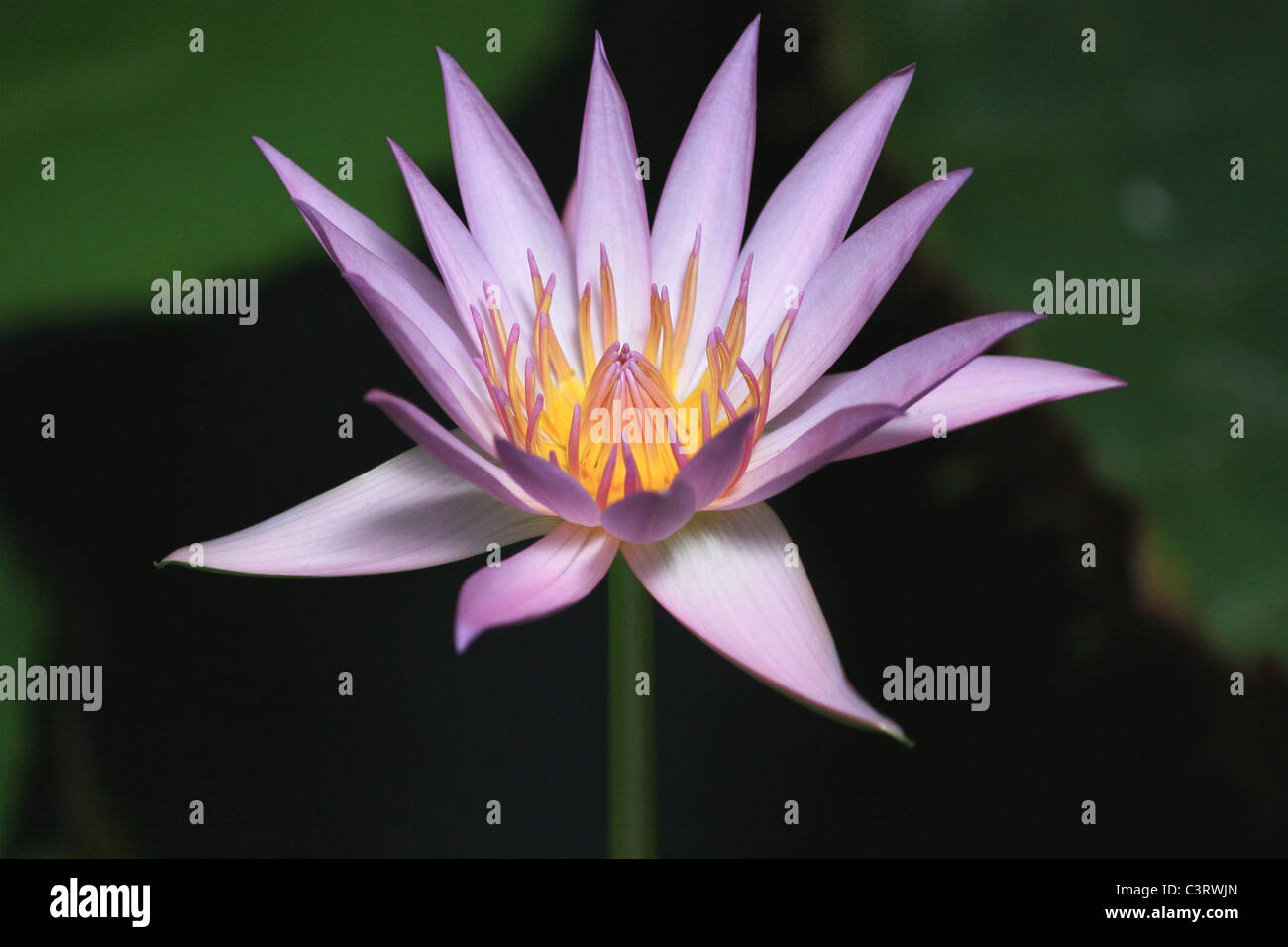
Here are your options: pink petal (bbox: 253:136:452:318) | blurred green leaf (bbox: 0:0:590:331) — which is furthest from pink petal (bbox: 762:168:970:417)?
blurred green leaf (bbox: 0:0:590:331)

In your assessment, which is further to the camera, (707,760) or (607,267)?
(707,760)

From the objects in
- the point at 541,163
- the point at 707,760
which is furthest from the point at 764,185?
the point at 707,760

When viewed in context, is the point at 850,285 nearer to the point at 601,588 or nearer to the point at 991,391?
the point at 991,391

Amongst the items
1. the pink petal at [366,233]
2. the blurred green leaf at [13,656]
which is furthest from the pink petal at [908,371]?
the blurred green leaf at [13,656]

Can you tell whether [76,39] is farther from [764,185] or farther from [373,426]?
[764,185]

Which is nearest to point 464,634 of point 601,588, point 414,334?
point 414,334

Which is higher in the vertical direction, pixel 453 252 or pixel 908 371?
pixel 453 252
